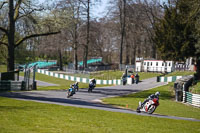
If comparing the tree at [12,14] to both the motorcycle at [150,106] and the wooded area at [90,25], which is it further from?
the motorcycle at [150,106]

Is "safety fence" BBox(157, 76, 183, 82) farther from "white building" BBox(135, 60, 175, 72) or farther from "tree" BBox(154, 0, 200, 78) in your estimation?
"white building" BBox(135, 60, 175, 72)

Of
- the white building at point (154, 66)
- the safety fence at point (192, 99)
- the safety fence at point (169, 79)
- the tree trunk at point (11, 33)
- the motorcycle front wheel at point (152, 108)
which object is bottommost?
the safety fence at point (192, 99)

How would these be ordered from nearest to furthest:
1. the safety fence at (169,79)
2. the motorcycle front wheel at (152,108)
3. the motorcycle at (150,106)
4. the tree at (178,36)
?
the motorcycle at (150,106) → the motorcycle front wheel at (152,108) → the tree at (178,36) → the safety fence at (169,79)

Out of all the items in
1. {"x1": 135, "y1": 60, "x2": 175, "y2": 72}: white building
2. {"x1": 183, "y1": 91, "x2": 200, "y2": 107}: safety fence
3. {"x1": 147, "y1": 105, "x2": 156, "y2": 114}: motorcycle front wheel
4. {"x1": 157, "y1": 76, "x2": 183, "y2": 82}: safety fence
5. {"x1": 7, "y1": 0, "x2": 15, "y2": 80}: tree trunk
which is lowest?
{"x1": 183, "y1": 91, "x2": 200, "y2": 107}: safety fence

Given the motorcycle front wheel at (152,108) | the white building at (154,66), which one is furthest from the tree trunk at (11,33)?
the white building at (154,66)

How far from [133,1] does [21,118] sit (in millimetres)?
52524

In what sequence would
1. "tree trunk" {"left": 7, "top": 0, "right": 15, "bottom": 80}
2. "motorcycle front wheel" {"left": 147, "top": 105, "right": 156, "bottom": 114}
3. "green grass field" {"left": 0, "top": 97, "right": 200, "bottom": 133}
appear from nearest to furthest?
"green grass field" {"left": 0, "top": 97, "right": 200, "bottom": 133} → "motorcycle front wheel" {"left": 147, "top": 105, "right": 156, "bottom": 114} → "tree trunk" {"left": 7, "top": 0, "right": 15, "bottom": 80}

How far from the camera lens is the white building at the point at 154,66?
164ft

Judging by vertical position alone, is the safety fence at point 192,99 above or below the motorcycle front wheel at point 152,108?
below

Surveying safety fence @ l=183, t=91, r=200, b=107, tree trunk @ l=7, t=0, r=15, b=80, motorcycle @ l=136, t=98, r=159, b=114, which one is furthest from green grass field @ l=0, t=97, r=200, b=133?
tree trunk @ l=7, t=0, r=15, b=80

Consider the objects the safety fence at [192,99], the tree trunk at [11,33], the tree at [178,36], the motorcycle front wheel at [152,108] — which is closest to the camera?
the motorcycle front wheel at [152,108]

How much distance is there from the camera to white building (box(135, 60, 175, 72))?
164 feet

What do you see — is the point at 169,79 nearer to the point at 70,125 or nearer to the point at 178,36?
the point at 178,36

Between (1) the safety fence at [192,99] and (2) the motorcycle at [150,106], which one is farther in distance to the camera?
(1) the safety fence at [192,99]
